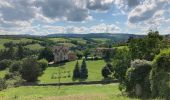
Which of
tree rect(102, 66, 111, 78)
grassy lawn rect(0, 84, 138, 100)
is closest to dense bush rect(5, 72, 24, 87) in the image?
tree rect(102, 66, 111, 78)

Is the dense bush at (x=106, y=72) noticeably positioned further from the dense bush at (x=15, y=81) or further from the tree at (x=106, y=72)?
the dense bush at (x=15, y=81)

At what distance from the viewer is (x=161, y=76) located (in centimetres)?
2998

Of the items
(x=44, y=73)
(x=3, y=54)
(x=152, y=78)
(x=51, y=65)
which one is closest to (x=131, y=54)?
(x=152, y=78)

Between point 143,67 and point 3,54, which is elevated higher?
point 143,67

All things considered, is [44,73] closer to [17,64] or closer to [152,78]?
[17,64]

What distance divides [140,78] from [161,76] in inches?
283

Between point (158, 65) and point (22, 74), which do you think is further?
point (22, 74)

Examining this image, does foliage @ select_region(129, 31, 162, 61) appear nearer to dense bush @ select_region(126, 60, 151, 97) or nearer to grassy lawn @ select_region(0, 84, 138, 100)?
grassy lawn @ select_region(0, 84, 138, 100)

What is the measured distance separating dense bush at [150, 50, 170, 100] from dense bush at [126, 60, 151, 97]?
3761 mm

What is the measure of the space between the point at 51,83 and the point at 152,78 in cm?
7593

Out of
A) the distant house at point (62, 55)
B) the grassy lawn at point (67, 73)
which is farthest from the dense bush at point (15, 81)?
the distant house at point (62, 55)

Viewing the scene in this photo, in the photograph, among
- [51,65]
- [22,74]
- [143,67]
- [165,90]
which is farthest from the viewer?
[51,65]

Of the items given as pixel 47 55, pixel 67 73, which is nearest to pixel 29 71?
pixel 67 73

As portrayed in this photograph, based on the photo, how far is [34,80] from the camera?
116125 mm
